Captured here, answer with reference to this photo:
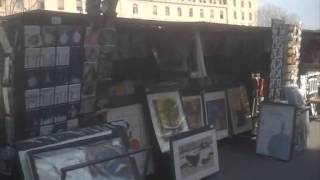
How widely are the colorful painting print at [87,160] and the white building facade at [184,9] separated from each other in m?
45.9

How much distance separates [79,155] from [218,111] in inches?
183

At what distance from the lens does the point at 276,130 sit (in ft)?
30.0

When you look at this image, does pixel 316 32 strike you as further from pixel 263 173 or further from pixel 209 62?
pixel 263 173

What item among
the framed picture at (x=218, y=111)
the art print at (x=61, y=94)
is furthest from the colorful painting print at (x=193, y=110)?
the art print at (x=61, y=94)

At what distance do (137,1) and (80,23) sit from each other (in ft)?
216

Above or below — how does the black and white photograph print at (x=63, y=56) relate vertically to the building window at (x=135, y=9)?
below

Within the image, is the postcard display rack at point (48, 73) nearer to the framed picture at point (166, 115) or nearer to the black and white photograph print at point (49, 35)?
the black and white photograph print at point (49, 35)

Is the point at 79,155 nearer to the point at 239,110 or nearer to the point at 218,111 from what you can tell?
the point at 218,111

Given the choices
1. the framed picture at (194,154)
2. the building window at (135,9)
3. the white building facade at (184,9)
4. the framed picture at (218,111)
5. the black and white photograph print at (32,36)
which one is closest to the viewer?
the black and white photograph print at (32,36)

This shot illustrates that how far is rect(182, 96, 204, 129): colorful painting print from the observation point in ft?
29.0

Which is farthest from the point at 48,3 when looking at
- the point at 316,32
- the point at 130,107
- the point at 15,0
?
the point at 130,107

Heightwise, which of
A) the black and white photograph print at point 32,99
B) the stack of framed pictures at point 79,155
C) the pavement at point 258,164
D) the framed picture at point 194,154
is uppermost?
the black and white photograph print at point 32,99

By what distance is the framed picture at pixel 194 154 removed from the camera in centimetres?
711

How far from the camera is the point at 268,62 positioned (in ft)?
37.1
